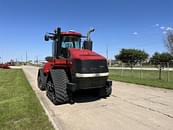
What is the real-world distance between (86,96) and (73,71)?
7.55 feet

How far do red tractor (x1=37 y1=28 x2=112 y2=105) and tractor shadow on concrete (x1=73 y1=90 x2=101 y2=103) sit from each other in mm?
355

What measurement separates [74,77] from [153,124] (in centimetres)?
368

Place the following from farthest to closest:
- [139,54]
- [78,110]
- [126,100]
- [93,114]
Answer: [139,54]
[126,100]
[78,110]
[93,114]

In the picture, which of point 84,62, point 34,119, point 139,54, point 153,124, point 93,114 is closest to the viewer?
point 153,124

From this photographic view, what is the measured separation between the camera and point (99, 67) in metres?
9.53

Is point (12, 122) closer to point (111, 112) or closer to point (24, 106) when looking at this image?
point (24, 106)

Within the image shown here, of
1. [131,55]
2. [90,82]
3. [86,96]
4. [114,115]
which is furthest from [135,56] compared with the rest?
[114,115]

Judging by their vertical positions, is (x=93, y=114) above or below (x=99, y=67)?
below

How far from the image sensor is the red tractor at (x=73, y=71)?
9157 mm

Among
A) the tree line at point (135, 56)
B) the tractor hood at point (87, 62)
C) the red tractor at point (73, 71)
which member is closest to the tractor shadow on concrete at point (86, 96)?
the red tractor at point (73, 71)

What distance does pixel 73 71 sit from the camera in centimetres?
926

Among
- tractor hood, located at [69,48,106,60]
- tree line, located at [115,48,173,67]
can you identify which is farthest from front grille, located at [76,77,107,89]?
tree line, located at [115,48,173,67]

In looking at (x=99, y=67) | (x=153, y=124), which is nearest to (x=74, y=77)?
(x=99, y=67)

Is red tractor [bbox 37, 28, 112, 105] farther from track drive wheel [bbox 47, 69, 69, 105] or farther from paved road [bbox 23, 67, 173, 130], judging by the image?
paved road [bbox 23, 67, 173, 130]
